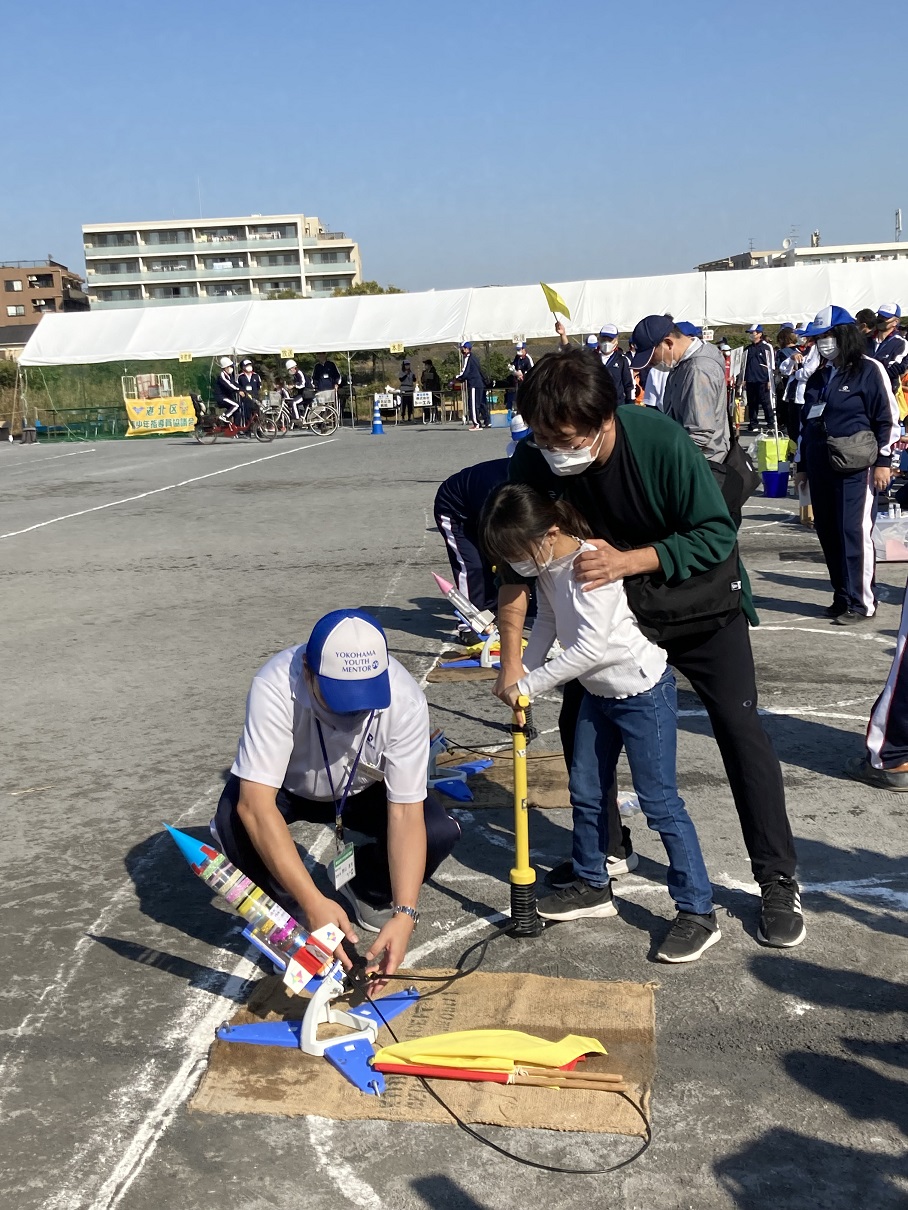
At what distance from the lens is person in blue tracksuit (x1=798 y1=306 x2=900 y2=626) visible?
7902 mm

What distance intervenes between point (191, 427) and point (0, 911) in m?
34.0

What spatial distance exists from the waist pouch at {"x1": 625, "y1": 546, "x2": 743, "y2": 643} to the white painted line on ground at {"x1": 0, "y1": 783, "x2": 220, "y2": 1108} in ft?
6.99

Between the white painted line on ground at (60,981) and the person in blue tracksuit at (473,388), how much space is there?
27.4 meters

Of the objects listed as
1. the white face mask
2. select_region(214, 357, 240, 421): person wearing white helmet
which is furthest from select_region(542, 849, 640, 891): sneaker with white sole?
select_region(214, 357, 240, 421): person wearing white helmet

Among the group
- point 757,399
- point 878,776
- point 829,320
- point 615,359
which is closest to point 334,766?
point 878,776

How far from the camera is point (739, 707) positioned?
3.86 m

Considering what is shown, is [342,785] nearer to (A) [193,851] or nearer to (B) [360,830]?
(B) [360,830]

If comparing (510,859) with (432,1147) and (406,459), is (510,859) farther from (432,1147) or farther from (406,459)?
(406,459)

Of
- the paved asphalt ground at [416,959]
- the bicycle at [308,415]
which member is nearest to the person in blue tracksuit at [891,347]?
the paved asphalt ground at [416,959]

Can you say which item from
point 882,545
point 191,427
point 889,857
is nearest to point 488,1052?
point 889,857

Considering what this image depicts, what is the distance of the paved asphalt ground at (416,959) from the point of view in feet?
9.17

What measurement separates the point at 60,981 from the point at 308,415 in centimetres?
3041

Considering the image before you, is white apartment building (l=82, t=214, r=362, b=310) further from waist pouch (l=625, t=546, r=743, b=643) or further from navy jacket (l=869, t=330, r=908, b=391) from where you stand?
waist pouch (l=625, t=546, r=743, b=643)

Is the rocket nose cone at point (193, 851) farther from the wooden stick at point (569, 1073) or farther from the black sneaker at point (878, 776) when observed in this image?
the black sneaker at point (878, 776)
